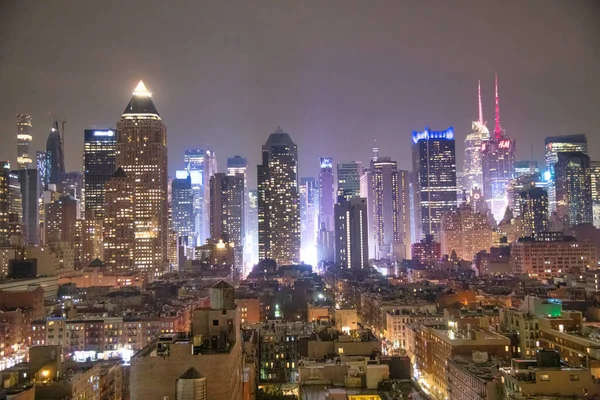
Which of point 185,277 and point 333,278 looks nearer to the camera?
point 185,277

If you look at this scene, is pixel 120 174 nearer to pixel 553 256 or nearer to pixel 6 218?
pixel 6 218

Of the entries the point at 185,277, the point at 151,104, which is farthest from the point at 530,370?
the point at 151,104

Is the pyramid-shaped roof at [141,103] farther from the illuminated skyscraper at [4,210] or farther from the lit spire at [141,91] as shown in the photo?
the illuminated skyscraper at [4,210]

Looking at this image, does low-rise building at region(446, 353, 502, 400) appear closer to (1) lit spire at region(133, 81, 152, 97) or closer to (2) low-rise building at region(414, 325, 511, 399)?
(2) low-rise building at region(414, 325, 511, 399)

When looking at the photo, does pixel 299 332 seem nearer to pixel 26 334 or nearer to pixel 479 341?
pixel 479 341

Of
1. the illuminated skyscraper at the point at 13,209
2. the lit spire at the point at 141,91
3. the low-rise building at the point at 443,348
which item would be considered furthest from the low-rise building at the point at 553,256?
the illuminated skyscraper at the point at 13,209

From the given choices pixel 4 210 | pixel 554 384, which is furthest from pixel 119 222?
pixel 554 384

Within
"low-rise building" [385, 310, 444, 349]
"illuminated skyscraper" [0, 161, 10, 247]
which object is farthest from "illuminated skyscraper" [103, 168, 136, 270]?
"low-rise building" [385, 310, 444, 349]
